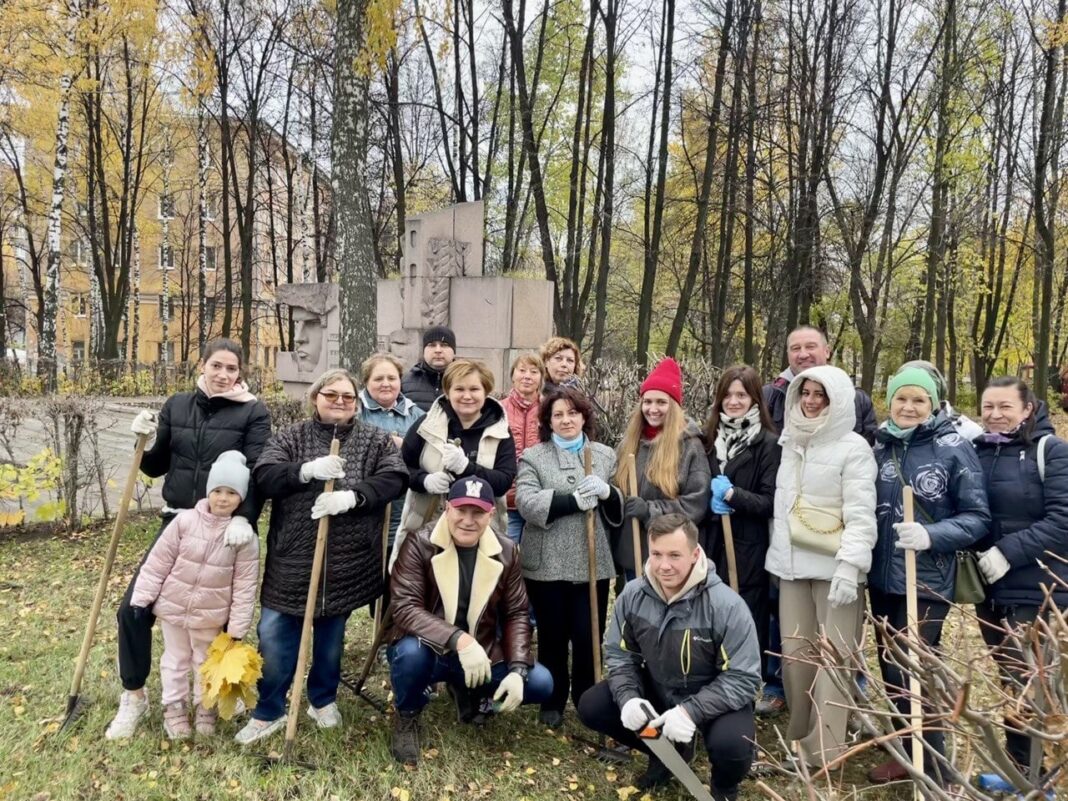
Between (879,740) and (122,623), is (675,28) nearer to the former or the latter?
(122,623)

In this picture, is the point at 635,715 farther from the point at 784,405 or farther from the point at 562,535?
the point at 784,405

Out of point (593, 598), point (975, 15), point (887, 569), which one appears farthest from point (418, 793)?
point (975, 15)

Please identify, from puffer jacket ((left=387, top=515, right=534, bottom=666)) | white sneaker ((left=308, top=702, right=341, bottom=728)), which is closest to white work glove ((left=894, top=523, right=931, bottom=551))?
puffer jacket ((left=387, top=515, right=534, bottom=666))

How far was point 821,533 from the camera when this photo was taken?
10.9 feet

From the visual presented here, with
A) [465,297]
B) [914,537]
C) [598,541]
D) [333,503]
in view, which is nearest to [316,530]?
[333,503]

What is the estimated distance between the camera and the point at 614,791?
3.26 meters

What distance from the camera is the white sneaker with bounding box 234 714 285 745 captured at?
3383 millimetres

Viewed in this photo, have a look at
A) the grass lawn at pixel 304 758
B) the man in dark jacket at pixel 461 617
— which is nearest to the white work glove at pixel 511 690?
the man in dark jacket at pixel 461 617

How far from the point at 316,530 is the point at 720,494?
6.18ft

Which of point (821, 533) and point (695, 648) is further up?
point (821, 533)

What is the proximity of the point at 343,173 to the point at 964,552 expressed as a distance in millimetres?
6662

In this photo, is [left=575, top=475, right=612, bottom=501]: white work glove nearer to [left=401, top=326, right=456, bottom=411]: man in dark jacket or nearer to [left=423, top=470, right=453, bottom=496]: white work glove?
[left=423, top=470, right=453, bottom=496]: white work glove

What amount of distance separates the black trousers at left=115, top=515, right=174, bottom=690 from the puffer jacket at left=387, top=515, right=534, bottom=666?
1.08 metres

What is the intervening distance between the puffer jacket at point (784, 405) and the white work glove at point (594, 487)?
99 centimetres
